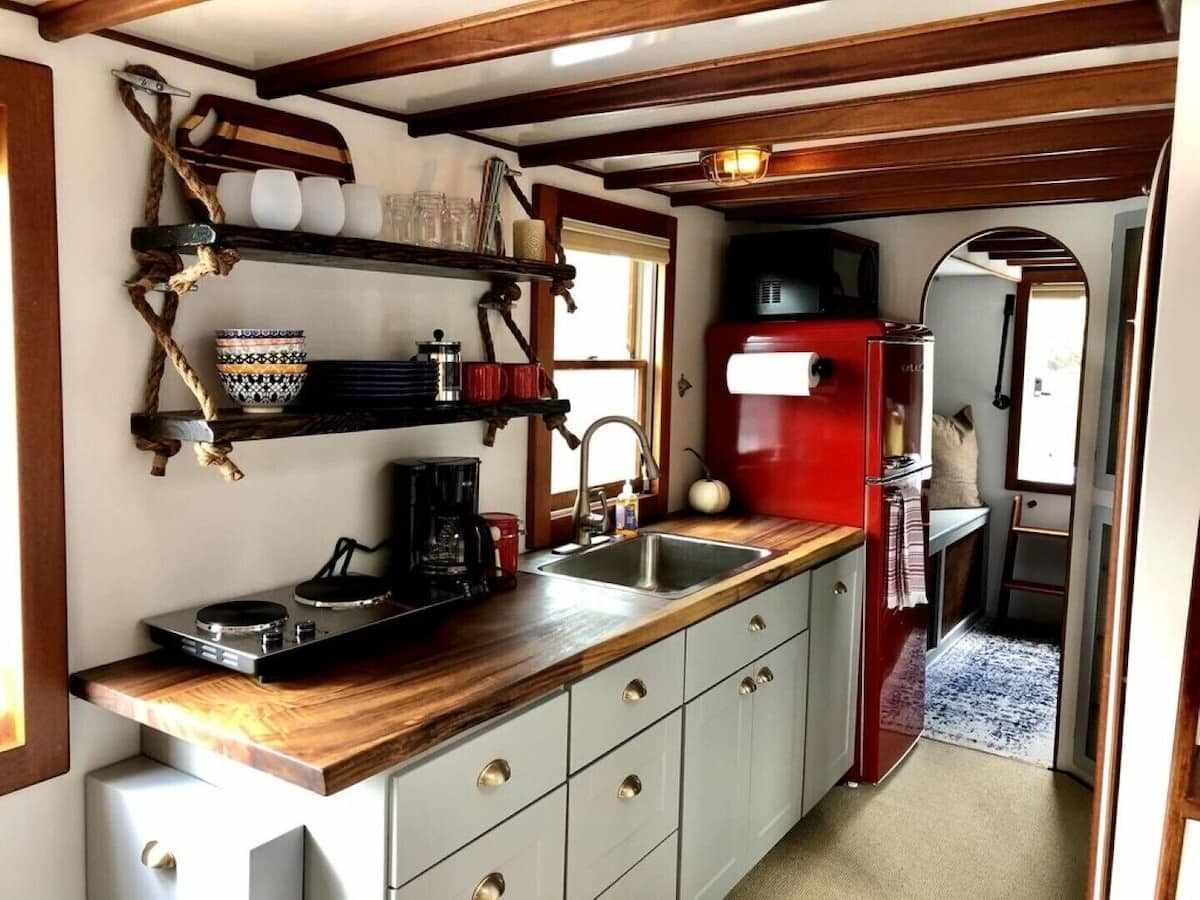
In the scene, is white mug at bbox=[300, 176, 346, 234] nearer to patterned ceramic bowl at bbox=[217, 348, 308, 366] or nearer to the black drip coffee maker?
patterned ceramic bowl at bbox=[217, 348, 308, 366]

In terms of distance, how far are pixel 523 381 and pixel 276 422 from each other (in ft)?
2.74

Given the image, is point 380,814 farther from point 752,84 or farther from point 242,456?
point 752,84

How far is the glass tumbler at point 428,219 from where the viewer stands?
223 cm

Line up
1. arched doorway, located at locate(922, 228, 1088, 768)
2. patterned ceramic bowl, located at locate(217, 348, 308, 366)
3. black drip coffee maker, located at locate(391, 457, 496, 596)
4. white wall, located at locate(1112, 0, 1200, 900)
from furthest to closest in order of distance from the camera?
1. arched doorway, located at locate(922, 228, 1088, 768)
2. black drip coffee maker, located at locate(391, 457, 496, 596)
3. patterned ceramic bowl, located at locate(217, 348, 308, 366)
4. white wall, located at locate(1112, 0, 1200, 900)

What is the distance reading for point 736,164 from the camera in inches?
104

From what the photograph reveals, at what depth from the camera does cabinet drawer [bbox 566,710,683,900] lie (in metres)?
2.08

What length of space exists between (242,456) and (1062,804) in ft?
9.87

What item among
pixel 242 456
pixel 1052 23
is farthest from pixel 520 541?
pixel 1052 23

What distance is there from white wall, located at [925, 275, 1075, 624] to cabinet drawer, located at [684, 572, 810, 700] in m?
2.99

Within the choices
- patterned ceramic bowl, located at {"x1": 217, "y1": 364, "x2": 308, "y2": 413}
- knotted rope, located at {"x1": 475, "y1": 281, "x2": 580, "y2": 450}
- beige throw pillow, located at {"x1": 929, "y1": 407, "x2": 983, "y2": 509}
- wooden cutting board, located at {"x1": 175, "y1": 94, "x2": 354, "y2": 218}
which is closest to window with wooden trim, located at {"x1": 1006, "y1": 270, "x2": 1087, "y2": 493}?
beige throw pillow, located at {"x1": 929, "y1": 407, "x2": 983, "y2": 509}

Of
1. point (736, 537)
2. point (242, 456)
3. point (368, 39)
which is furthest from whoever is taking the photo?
point (736, 537)

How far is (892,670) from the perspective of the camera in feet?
11.9

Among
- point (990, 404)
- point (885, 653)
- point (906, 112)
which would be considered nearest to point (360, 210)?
point (906, 112)

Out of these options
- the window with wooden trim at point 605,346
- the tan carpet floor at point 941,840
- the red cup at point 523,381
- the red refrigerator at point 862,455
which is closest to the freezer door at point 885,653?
the red refrigerator at point 862,455
